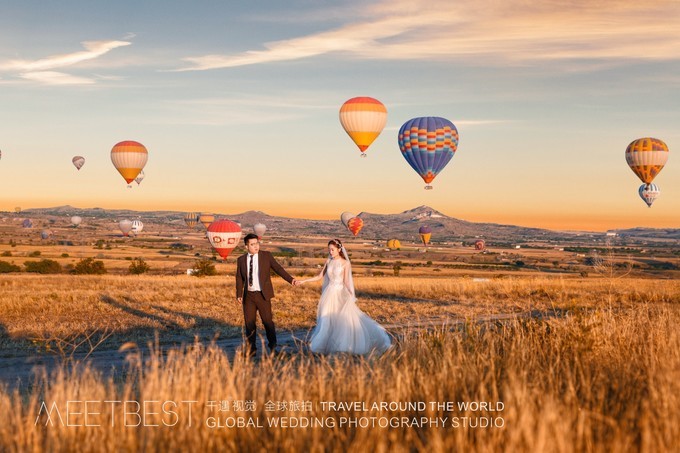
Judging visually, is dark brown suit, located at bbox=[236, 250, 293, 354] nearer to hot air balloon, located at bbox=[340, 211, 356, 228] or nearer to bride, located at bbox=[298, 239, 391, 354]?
bride, located at bbox=[298, 239, 391, 354]

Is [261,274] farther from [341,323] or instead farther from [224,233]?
[224,233]

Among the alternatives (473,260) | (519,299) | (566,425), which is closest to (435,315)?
(519,299)

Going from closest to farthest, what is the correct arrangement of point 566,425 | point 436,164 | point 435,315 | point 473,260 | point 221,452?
point 566,425 < point 221,452 < point 435,315 < point 436,164 < point 473,260

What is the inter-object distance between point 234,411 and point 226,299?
24510 mm

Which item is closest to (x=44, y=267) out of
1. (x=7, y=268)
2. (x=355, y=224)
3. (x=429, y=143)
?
(x=7, y=268)

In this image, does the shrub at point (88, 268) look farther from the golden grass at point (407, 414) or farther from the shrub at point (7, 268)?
the golden grass at point (407, 414)

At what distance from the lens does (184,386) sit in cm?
747

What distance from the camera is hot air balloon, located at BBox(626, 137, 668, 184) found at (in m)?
60.4

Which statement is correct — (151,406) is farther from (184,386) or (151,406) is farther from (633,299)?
(633,299)

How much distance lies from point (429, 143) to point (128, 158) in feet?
101

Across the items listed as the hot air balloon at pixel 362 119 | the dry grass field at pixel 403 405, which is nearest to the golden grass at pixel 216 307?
the dry grass field at pixel 403 405

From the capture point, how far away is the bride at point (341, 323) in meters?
15.0

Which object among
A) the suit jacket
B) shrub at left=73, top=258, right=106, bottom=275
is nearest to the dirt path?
the suit jacket

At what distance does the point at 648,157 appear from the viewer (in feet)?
199
